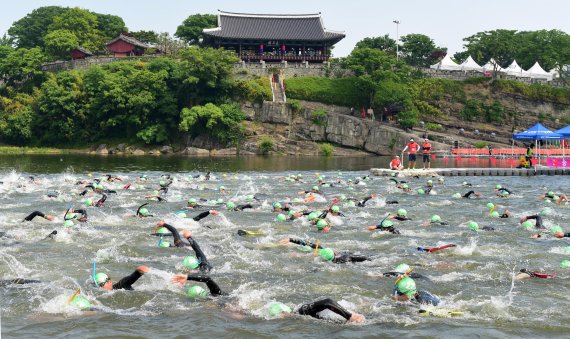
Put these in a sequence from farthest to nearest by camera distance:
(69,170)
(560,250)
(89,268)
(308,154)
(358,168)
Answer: (308,154) < (358,168) < (69,170) < (560,250) < (89,268)

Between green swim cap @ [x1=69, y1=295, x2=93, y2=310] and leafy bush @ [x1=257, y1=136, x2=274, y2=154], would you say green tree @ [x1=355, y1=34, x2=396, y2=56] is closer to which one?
leafy bush @ [x1=257, y1=136, x2=274, y2=154]

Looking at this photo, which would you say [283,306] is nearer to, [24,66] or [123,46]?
[123,46]

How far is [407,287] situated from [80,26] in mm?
79904

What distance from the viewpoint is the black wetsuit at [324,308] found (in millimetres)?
10500

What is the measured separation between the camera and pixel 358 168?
1802 inches

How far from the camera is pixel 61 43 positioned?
253ft

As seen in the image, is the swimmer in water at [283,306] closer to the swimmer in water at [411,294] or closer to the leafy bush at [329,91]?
the swimmer in water at [411,294]

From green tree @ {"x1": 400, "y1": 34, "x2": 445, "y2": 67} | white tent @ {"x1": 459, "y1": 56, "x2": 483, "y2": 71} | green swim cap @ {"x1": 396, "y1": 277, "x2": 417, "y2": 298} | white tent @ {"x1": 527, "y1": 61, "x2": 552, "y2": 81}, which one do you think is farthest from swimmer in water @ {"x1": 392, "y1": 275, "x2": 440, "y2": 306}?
green tree @ {"x1": 400, "y1": 34, "x2": 445, "y2": 67}

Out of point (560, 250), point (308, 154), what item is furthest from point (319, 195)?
point (308, 154)

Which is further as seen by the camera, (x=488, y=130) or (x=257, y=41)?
(x=257, y=41)

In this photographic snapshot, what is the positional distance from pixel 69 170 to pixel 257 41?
3846 centimetres

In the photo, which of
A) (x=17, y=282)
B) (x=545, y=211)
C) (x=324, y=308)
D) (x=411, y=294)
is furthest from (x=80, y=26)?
(x=324, y=308)

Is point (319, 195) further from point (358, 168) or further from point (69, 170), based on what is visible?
point (69, 170)

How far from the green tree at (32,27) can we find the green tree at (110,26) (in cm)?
821
